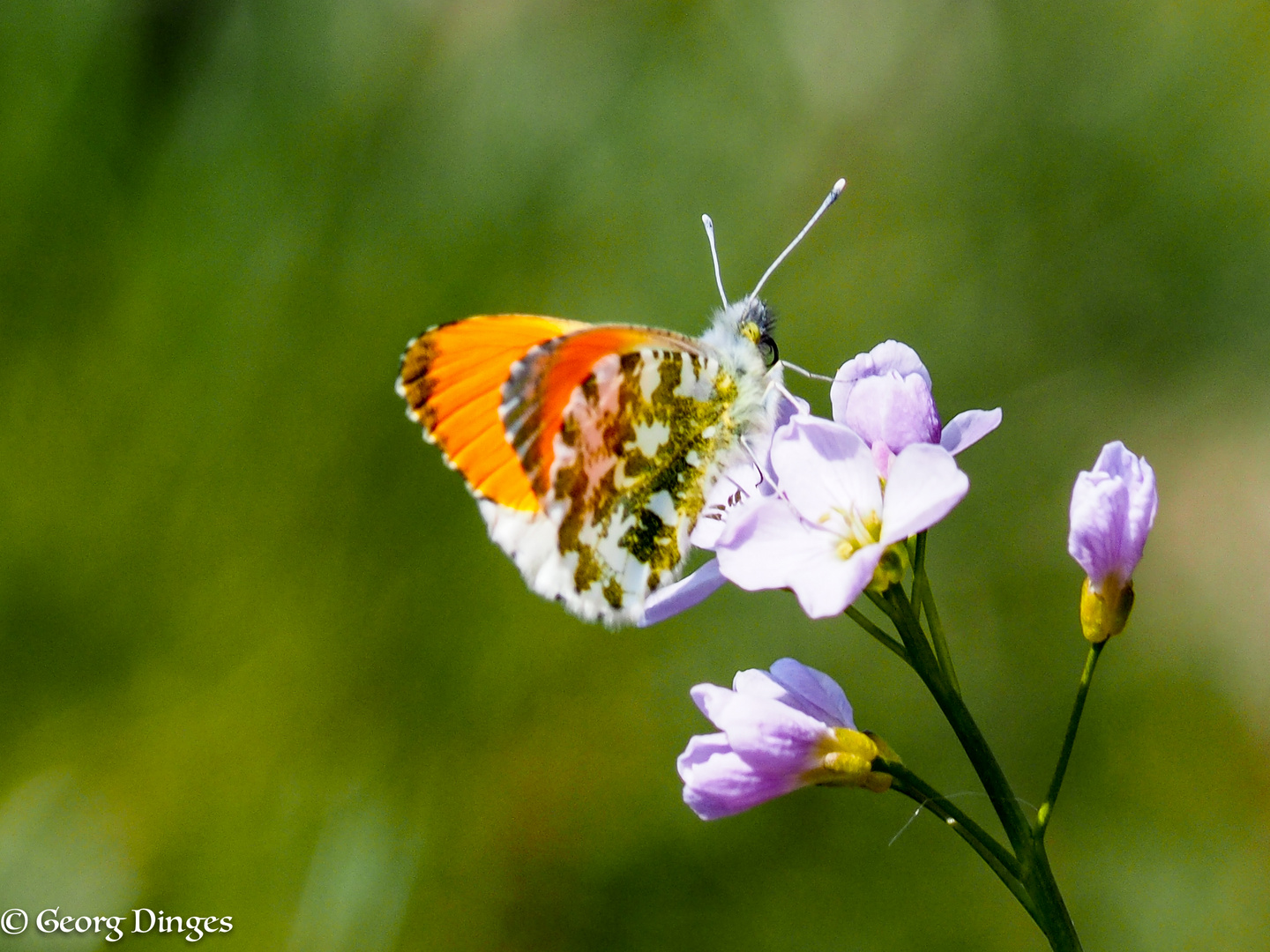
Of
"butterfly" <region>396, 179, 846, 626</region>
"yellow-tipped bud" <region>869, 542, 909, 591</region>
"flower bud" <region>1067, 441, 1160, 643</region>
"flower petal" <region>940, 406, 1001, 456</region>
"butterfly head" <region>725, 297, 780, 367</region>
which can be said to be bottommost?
"flower bud" <region>1067, 441, 1160, 643</region>

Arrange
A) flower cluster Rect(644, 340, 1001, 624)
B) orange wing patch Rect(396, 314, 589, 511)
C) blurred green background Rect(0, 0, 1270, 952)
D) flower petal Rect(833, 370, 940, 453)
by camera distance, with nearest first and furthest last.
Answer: flower cluster Rect(644, 340, 1001, 624)
flower petal Rect(833, 370, 940, 453)
orange wing patch Rect(396, 314, 589, 511)
blurred green background Rect(0, 0, 1270, 952)

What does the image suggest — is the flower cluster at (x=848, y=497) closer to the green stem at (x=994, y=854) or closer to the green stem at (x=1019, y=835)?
the green stem at (x=1019, y=835)

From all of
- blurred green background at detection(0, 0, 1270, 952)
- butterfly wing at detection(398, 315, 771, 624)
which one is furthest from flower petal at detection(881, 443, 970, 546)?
blurred green background at detection(0, 0, 1270, 952)

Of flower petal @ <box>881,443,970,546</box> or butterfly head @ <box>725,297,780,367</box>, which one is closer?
flower petal @ <box>881,443,970,546</box>

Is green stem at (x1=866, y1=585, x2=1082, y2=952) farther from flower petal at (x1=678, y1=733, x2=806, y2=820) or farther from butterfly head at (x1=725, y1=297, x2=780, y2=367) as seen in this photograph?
butterfly head at (x1=725, y1=297, x2=780, y2=367)

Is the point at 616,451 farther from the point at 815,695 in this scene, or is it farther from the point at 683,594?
the point at 815,695

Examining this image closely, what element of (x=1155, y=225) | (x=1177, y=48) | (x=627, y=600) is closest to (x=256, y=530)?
(x=627, y=600)

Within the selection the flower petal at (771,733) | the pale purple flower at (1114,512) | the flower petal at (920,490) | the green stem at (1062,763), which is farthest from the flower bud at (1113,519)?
the flower petal at (771,733)
